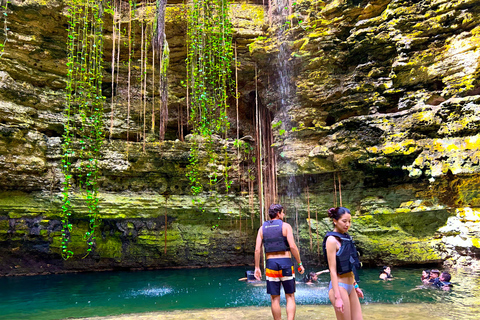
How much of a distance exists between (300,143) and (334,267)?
6457 mm

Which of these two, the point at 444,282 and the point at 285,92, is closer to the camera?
the point at 444,282

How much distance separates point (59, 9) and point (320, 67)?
24.3ft

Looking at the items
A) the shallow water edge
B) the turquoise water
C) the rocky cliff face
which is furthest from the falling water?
the shallow water edge

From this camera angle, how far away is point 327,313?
3.68m

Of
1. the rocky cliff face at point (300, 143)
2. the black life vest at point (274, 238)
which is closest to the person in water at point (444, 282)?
the rocky cliff face at point (300, 143)

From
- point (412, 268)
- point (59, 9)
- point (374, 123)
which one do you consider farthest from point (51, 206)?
point (412, 268)

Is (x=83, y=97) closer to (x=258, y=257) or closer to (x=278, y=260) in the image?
(x=258, y=257)

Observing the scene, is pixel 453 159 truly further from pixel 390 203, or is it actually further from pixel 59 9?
pixel 59 9

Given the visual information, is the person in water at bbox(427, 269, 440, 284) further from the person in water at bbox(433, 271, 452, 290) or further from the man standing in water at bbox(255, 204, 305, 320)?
the man standing in water at bbox(255, 204, 305, 320)

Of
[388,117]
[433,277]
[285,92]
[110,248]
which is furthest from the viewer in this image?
[110,248]

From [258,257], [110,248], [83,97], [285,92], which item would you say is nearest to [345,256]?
[258,257]

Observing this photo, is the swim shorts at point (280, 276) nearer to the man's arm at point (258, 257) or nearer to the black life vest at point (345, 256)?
the man's arm at point (258, 257)

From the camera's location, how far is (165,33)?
863cm

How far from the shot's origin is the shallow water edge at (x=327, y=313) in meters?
3.44
